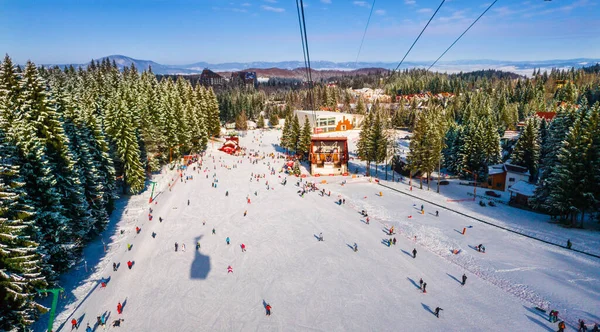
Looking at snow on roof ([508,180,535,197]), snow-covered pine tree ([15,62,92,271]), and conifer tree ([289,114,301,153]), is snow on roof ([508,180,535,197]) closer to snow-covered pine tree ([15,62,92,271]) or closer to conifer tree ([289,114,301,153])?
conifer tree ([289,114,301,153])

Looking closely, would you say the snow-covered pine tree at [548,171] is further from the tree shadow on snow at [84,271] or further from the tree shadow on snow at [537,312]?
the tree shadow on snow at [84,271]

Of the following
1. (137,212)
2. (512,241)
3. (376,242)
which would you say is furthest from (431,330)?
(137,212)

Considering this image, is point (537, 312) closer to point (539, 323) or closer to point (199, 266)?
point (539, 323)

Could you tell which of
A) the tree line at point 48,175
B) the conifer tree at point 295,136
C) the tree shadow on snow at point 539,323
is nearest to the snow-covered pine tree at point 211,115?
the conifer tree at point 295,136

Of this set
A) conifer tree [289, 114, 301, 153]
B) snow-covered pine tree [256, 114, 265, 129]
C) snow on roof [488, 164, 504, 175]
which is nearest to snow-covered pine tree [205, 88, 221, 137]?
conifer tree [289, 114, 301, 153]

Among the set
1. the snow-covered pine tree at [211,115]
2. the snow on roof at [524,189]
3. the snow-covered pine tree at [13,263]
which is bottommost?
the snow on roof at [524,189]

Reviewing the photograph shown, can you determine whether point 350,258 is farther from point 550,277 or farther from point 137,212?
point 137,212
